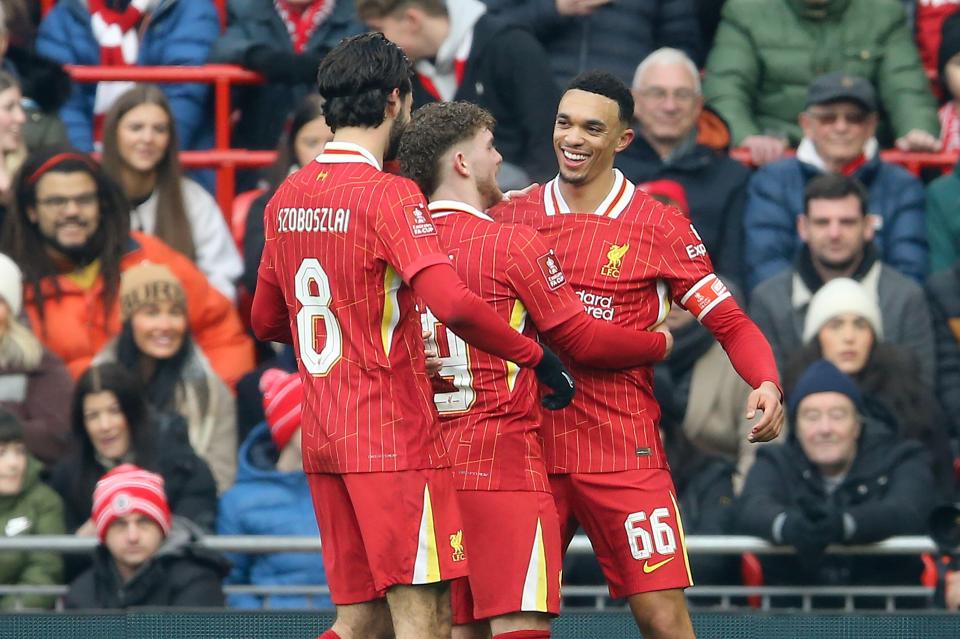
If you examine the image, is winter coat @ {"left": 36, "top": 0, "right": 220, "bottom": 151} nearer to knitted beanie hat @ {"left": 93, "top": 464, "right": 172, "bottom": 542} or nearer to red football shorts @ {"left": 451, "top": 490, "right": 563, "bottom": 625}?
knitted beanie hat @ {"left": 93, "top": 464, "right": 172, "bottom": 542}

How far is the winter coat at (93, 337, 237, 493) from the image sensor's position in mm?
8914

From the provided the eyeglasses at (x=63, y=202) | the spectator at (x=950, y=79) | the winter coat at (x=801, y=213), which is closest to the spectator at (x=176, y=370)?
the eyeglasses at (x=63, y=202)

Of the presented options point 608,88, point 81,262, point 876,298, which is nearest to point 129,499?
point 81,262

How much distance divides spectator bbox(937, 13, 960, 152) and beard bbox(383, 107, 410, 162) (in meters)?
4.53

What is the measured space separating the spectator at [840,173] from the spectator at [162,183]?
7.90ft

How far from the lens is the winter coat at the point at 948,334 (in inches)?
361

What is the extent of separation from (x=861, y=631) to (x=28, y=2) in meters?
5.68

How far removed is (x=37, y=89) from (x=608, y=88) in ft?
14.2

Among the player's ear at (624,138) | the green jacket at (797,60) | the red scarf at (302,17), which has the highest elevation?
the red scarf at (302,17)

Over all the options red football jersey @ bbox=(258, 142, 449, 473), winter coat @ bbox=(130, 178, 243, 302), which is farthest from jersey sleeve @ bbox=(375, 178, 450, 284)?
winter coat @ bbox=(130, 178, 243, 302)

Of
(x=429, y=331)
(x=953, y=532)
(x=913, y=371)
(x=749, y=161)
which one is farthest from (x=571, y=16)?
(x=429, y=331)

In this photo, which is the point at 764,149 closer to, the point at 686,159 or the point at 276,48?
the point at 686,159

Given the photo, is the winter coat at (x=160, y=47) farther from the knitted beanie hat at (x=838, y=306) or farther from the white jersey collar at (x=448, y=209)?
the white jersey collar at (x=448, y=209)

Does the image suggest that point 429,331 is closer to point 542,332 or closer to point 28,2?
point 542,332
